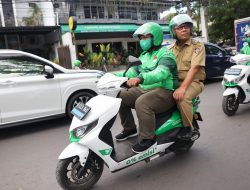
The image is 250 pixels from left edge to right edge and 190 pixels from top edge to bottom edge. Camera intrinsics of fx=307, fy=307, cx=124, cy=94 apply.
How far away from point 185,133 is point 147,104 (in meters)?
0.73

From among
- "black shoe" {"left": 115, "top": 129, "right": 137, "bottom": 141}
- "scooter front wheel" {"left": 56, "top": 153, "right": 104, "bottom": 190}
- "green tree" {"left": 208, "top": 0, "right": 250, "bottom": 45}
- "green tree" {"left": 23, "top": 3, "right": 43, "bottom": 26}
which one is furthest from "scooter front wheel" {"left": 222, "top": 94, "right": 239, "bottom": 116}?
"green tree" {"left": 208, "top": 0, "right": 250, "bottom": 45}

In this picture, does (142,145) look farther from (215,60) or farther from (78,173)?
(215,60)

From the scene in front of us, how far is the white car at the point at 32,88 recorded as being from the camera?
19.0 ft

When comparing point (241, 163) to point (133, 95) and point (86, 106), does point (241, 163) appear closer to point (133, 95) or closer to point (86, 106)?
point (133, 95)

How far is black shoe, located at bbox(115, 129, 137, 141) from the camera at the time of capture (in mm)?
3717

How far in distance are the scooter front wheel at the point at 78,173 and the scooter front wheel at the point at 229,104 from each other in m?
3.56

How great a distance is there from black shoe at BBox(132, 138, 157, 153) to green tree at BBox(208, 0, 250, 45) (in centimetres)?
2637

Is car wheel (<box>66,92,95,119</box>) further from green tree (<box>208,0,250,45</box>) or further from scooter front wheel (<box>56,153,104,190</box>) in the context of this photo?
green tree (<box>208,0,250,45</box>)

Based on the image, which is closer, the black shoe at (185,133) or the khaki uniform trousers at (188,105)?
the khaki uniform trousers at (188,105)

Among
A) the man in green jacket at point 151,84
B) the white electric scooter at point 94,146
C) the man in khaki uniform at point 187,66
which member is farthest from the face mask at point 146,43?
the man in khaki uniform at point 187,66

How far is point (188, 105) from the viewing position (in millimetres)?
3611

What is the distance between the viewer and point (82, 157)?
306 centimetres

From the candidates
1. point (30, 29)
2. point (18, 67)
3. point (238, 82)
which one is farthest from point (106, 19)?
point (238, 82)

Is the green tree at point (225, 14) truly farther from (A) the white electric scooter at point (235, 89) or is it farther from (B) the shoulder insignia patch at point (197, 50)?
(B) the shoulder insignia patch at point (197, 50)
